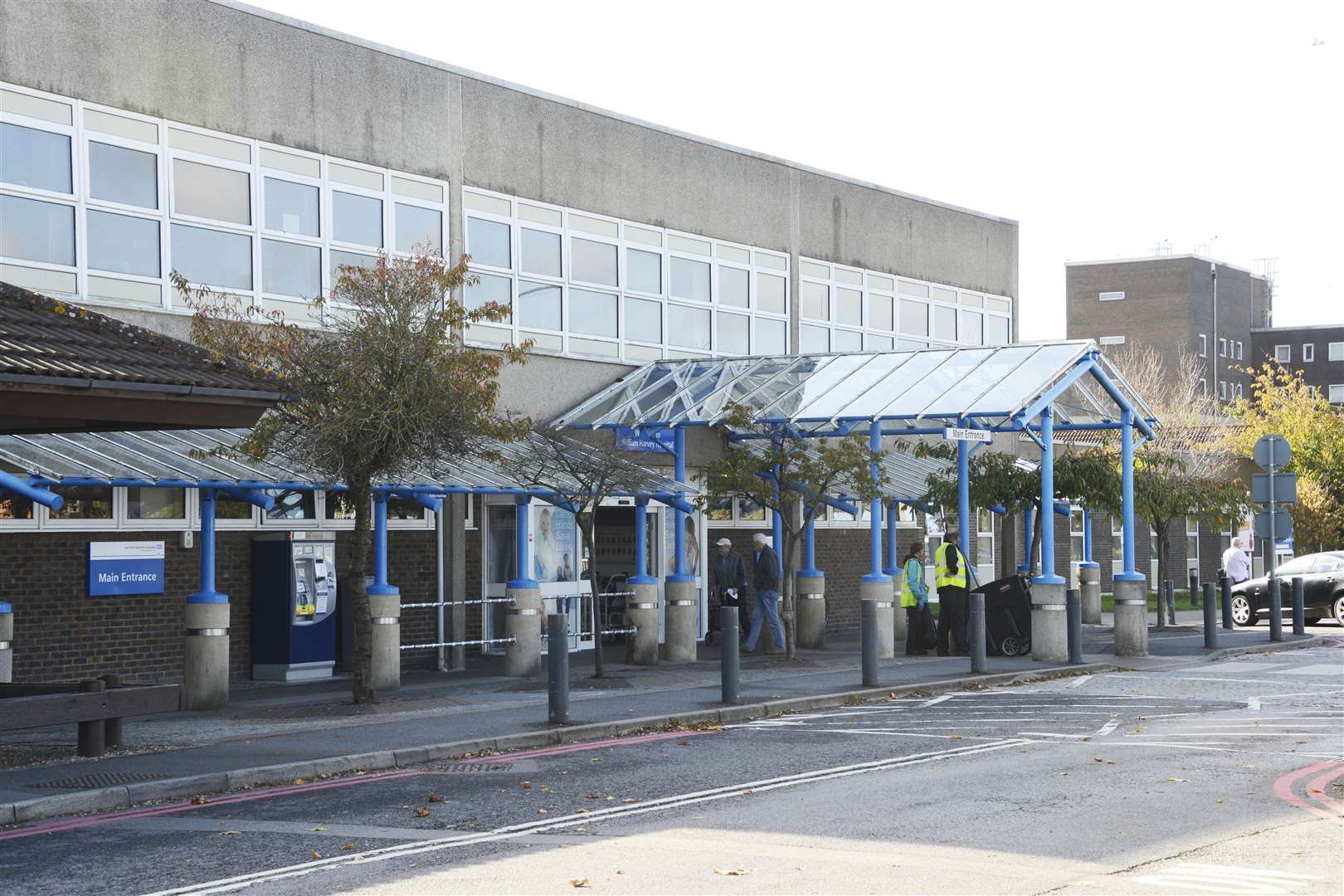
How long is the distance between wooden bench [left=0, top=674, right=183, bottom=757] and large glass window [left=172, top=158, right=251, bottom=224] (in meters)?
7.63

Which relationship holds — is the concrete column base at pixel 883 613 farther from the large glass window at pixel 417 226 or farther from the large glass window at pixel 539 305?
the large glass window at pixel 417 226

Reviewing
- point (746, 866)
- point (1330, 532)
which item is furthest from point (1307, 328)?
point (746, 866)

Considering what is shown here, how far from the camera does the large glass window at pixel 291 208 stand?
68.2 ft

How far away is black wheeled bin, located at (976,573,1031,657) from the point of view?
23.3 metres

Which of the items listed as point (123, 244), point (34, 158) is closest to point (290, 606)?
point (123, 244)

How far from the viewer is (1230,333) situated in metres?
87.9

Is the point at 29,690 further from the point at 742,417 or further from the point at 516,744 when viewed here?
the point at 742,417

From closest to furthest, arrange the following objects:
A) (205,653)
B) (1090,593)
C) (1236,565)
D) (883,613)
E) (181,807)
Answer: (181,807)
(205,653)
(883,613)
(1090,593)
(1236,565)

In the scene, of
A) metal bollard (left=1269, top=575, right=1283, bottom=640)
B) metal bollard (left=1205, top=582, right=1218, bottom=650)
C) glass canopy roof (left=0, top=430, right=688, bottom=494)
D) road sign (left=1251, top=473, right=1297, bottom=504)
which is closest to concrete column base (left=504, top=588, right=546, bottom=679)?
glass canopy roof (left=0, top=430, right=688, bottom=494)

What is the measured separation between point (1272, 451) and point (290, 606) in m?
15.9

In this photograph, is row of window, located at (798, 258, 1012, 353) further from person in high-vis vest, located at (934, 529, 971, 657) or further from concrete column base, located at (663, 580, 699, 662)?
concrete column base, located at (663, 580, 699, 662)

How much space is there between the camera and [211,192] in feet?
65.8

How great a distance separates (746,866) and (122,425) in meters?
7.46

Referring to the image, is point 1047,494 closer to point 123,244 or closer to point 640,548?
point 640,548
